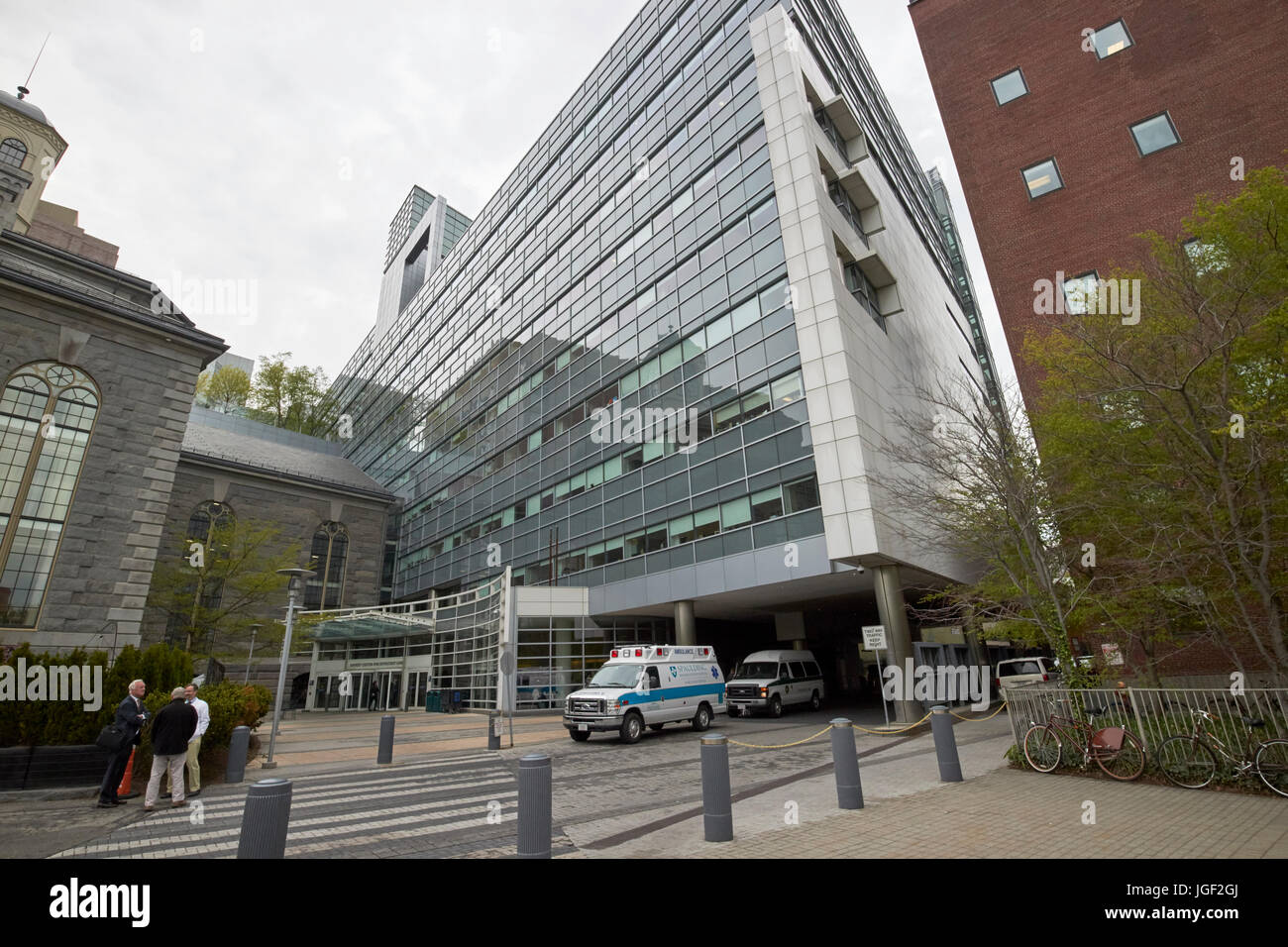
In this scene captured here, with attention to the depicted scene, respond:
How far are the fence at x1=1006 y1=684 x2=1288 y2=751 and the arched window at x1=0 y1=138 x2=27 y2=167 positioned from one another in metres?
60.3

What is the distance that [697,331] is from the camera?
27.5m

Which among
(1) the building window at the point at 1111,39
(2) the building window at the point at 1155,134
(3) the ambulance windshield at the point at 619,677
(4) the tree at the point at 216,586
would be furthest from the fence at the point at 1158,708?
(4) the tree at the point at 216,586

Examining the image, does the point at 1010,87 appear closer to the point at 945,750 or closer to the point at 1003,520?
the point at 1003,520

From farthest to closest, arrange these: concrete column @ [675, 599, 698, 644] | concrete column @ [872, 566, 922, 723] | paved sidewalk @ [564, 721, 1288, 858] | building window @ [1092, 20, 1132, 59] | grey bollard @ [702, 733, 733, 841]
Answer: concrete column @ [675, 599, 698, 644] → building window @ [1092, 20, 1132, 59] → concrete column @ [872, 566, 922, 723] → grey bollard @ [702, 733, 733, 841] → paved sidewalk @ [564, 721, 1288, 858]

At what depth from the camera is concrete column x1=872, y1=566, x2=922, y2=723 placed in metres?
19.5

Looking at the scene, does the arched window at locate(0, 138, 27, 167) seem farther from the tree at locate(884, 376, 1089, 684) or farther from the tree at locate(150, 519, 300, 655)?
the tree at locate(884, 376, 1089, 684)

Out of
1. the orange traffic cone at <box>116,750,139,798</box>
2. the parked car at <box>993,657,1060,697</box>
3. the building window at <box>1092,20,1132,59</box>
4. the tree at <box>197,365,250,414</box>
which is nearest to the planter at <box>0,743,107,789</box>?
the orange traffic cone at <box>116,750,139,798</box>

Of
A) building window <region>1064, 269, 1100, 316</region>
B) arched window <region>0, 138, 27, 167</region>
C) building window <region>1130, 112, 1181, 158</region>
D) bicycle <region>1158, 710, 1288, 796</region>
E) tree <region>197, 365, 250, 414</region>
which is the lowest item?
A: bicycle <region>1158, 710, 1288, 796</region>

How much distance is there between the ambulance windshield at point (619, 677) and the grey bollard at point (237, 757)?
8840 mm

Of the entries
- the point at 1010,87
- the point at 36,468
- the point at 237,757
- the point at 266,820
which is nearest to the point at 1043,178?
the point at 1010,87

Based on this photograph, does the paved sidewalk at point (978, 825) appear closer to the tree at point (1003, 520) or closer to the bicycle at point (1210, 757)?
the bicycle at point (1210, 757)

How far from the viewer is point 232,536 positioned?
106 ft

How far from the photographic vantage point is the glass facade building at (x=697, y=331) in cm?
2266

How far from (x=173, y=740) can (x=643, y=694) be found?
10.9m
